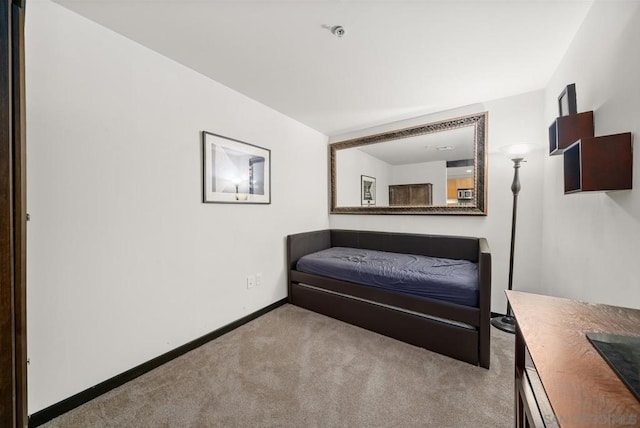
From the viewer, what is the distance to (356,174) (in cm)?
338

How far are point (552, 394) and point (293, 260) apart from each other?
245cm

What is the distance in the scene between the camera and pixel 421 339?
1.91m

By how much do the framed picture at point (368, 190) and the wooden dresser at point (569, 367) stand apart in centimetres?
232

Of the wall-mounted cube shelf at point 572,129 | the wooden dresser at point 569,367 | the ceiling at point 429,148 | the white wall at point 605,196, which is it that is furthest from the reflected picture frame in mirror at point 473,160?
the wooden dresser at point 569,367

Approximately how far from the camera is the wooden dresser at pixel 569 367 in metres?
0.44

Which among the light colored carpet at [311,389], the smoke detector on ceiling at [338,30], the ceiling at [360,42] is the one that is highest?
the ceiling at [360,42]

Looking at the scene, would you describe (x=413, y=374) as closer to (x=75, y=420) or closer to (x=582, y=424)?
(x=582, y=424)

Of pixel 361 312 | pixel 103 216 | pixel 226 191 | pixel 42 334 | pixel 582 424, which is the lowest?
pixel 361 312

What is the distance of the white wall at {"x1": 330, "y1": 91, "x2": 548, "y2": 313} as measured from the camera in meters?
2.26

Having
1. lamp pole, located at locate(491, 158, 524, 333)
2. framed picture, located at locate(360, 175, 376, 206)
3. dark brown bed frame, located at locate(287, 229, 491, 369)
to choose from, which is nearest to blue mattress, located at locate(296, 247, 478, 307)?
dark brown bed frame, located at locate(287, 229, 491, 369)

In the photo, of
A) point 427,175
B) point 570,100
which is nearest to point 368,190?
point 427,175

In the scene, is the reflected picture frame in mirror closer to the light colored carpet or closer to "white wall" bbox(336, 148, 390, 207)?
"white wall" bbox(336, 148, 390, 207)

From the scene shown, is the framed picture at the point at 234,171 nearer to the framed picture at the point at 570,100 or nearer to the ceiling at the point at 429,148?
the ceiling at the point at 429,148

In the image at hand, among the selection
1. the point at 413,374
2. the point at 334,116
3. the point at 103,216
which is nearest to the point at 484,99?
the point at 334,116
